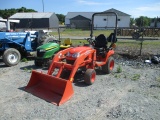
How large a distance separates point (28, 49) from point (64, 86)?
5.24m

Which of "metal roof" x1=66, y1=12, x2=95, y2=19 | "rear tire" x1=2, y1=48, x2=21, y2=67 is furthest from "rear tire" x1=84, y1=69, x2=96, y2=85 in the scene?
"metal roof" x1=66, y1=12, x2=95, y2=19

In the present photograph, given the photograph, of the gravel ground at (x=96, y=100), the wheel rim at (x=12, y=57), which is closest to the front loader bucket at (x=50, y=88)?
the gravel ground at (x=96, y=100)

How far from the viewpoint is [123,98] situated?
17.3ft

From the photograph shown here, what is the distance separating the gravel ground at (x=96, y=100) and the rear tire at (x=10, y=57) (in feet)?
3.93

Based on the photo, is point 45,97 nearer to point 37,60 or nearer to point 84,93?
point 84,93

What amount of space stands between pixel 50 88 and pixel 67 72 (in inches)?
62.6

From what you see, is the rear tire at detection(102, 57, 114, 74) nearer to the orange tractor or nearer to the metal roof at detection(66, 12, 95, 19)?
the orange tractor

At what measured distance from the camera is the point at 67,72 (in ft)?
23.0

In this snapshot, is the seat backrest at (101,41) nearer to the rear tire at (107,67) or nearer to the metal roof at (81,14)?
the rear tire at (107,67)

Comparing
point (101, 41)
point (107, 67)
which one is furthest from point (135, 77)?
point (101, 41)

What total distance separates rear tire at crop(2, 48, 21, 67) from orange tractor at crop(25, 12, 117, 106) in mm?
2896

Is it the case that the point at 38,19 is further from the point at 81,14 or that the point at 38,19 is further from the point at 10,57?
the point at 10,57

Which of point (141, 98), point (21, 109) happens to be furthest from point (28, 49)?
point (141, 98)

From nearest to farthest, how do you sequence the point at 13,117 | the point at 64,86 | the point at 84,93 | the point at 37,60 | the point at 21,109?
the point at 13,117
the point at 21,109
the point at 64,86
the point at 84,93
the point at 37,60
